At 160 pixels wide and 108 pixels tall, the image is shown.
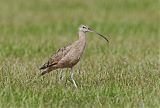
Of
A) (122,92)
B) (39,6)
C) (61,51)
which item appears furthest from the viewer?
(39,6)

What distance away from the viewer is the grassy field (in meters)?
9.69

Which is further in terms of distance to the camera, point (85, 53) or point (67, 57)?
point (85, 53)

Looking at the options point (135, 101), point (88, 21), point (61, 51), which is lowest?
point (135, 101)

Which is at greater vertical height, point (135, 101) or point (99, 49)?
point (99, 49)

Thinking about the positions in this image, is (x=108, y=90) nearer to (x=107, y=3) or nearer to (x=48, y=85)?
(x=48, y=85)

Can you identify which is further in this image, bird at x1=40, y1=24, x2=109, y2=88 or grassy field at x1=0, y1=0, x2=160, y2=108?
bird at x1=40, y1=24, x2=109, y2=88

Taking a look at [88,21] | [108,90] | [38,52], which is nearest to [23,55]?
[38,52]

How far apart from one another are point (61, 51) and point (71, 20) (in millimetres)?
12534

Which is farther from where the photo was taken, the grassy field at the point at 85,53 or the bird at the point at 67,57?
the bird at the point at 67,57

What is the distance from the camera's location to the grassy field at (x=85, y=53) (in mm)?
9688

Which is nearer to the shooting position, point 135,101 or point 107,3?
point 135,101

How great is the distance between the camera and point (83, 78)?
1159 centimetres

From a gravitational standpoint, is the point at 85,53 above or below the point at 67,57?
above

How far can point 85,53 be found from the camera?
16781 mm
